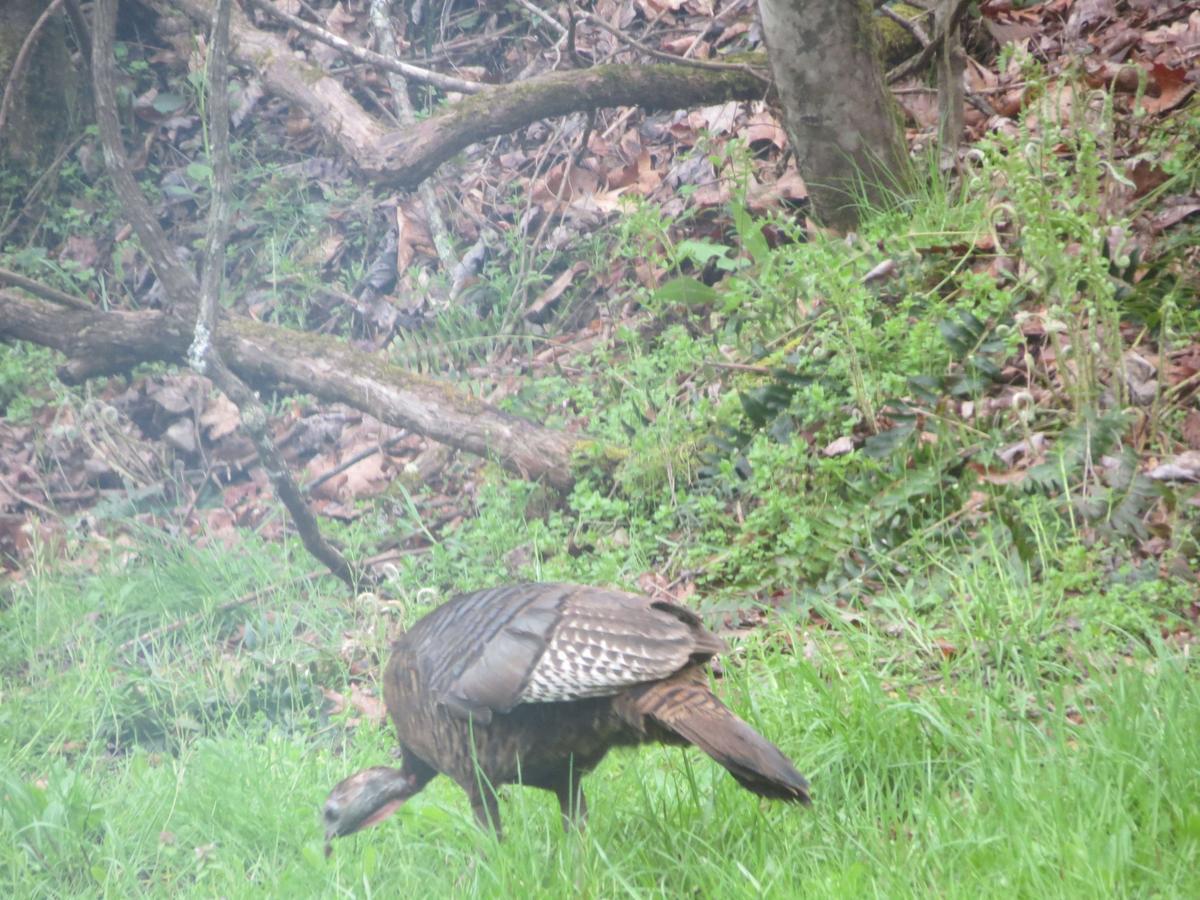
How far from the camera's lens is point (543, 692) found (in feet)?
8.14

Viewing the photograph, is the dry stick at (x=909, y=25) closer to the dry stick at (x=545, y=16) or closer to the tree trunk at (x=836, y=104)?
the tree trunk at (x=836, y=104)

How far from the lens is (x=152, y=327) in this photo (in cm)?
427

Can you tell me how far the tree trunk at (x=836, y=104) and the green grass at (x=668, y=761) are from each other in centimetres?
197

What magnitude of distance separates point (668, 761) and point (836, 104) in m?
2.77

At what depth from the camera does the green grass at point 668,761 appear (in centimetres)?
229

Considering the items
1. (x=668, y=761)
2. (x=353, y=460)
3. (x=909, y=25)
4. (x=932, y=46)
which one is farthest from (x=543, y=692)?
(x=909, y=25)

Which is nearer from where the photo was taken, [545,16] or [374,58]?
[374,58]

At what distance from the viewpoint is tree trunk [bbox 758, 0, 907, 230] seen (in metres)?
4.61

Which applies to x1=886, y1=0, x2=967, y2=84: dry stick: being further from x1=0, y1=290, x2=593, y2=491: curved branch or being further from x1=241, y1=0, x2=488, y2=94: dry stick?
x1=0, y1=290, x2=593, y2=491: curved branch

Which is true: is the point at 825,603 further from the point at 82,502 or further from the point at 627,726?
the point at 82,502

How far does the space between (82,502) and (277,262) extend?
1.01 metres

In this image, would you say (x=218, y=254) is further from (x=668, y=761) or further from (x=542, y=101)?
(x=668, y=761)

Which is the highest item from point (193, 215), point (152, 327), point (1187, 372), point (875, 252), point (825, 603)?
point (193, 215)

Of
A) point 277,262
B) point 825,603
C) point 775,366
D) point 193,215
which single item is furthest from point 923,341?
point 193,215
